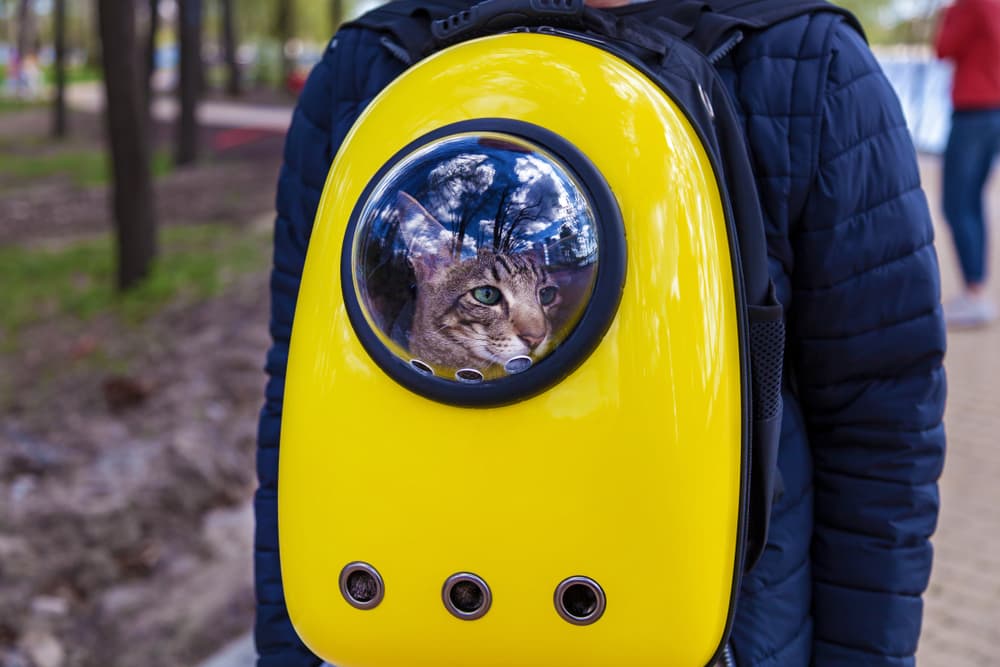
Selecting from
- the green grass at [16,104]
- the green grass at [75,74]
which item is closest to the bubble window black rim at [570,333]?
the green grass at [16,104]

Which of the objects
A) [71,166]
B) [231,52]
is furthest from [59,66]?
[231,52]

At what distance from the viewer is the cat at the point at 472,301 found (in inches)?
38.5

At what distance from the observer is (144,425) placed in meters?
5.29

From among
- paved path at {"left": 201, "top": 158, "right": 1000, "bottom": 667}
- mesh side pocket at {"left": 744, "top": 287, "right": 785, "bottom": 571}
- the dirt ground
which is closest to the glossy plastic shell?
mesh side pocket at {"left": 744, "top": 287, "right": 785, "bottom": 571}

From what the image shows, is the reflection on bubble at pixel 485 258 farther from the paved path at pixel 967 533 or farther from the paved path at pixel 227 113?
the paved path at pixel 227 113

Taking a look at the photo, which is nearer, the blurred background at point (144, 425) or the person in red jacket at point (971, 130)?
the blurred background at point (144, 425)

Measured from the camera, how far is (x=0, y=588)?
155 inches

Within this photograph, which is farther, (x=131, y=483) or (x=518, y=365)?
(x=131, y=483)

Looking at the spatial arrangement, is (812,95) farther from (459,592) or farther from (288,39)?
(288,39)

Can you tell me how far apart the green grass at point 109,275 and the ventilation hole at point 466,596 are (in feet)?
22.0

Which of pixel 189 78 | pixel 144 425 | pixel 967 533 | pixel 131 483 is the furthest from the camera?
pixel 189 78

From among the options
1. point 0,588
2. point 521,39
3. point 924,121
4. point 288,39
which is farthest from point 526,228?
point 288,39

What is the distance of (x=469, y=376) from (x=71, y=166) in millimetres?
15970

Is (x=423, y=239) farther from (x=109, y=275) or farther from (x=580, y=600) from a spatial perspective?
(x=109, y=275)
